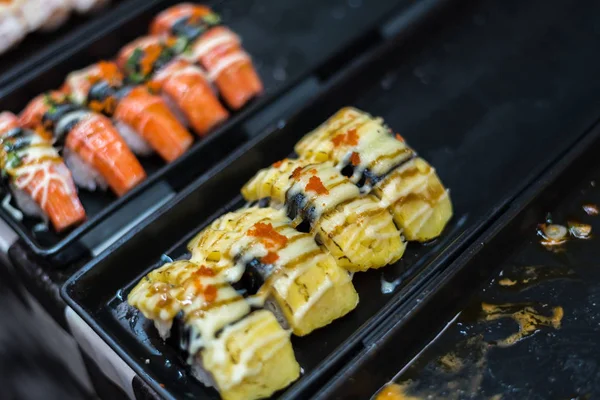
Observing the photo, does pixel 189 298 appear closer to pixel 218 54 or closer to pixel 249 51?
pixel 218 54

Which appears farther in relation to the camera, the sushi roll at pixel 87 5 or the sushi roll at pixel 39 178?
the sushi roll at pixel 87 5

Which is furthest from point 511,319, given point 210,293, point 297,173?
point 210,293

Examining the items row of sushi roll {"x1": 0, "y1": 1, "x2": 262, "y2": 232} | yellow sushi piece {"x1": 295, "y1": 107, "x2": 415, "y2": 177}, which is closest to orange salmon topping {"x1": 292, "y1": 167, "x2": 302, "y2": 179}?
yellow sushi piece {"x1": 295, "y1": 107, "x2": 415, "y2": 177}

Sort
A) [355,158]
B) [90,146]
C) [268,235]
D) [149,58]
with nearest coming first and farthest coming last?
[268,235], [355,158], [90,146], [149,58]

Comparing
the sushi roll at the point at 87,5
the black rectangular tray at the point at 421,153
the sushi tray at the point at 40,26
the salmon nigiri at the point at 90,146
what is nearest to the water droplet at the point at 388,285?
the black rectangular tray at the point at 421,153

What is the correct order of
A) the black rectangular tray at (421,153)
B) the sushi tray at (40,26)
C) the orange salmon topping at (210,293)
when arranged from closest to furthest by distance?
the orange salmon topping at (210,293) → the black rectangular tray at (421,153) → the sushi tray at (40,26)

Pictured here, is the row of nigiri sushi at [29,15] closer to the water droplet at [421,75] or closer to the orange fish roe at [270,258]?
the water droplet at [421,75]
